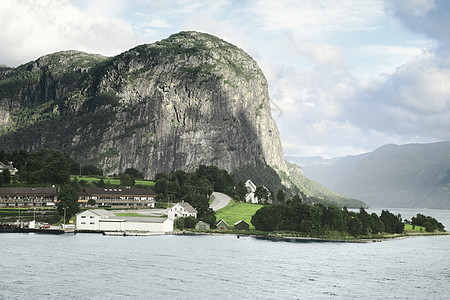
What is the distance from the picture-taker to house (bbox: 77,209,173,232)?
159375mm

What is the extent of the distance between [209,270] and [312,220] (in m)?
75.3

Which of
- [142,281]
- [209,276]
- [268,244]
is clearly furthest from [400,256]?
[142,281]

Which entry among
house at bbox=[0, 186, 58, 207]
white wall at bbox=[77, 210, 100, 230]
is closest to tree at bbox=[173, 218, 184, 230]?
white wall at bbox=[77, 210, 100, 230]

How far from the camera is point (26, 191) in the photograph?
181 m

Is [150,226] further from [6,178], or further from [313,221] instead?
[6,178]

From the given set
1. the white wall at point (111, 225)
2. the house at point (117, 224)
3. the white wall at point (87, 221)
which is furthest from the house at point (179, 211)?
the white wall at point (87, 221)

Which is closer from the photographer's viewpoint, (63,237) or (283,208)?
(63,237)

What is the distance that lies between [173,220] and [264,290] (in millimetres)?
95852

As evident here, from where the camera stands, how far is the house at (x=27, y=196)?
588 feet

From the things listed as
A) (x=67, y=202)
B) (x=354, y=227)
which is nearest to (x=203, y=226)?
(x=67, y=202)

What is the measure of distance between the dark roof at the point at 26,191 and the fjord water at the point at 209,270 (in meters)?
44.1

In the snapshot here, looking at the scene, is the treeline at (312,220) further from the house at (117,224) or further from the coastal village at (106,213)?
the house at (117,224)

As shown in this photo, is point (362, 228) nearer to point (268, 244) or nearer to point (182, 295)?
point (268, 244)

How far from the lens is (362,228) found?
16725 cm
